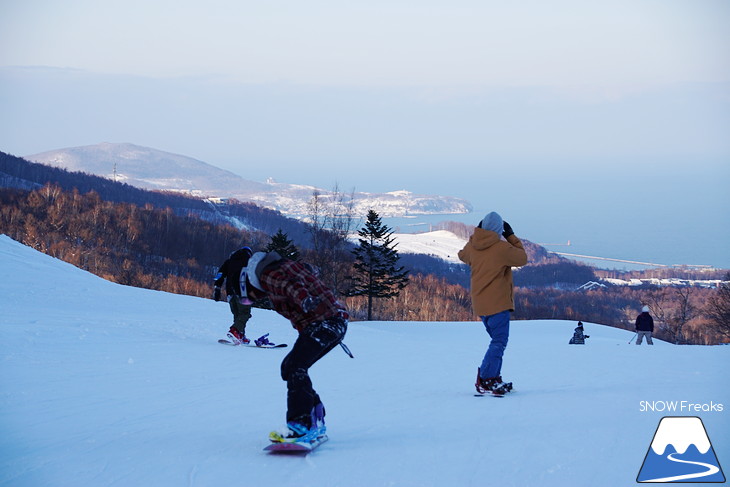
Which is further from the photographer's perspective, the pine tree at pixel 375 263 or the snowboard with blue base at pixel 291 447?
the pine tree at pixel 375 263

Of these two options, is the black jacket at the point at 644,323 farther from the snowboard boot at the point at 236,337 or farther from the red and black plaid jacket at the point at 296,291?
the red and black plaid jacket at the point at 296,291

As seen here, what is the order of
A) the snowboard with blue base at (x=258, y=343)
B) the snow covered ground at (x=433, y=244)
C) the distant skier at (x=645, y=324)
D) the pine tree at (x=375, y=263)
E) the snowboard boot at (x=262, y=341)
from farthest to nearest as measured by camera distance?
the snow covered ground at (x=433, y=244) → the pine tree at (x=375, y=263) → the distant skier at (x=645, y=324) → the snowboard boot at (x=262, y=341) → the snowboard with blue base at (x=258, y=343)

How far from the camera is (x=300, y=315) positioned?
5.43m

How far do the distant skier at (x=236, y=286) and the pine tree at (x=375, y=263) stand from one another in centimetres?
3449

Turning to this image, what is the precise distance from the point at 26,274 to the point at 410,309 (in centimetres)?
8085

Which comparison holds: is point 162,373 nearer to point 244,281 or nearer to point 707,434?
point 244,281

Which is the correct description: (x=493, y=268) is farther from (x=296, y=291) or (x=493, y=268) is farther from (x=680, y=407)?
(x=296, y=291)

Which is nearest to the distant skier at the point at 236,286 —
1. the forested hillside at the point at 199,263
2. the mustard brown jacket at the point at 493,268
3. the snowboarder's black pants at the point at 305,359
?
the snowboarder's black pants at the point at 305,359

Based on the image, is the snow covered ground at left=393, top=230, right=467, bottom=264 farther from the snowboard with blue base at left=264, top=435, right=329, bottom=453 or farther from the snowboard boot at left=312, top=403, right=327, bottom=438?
the snowboard with blue base at left=264, top=435, right=329, bottom=453

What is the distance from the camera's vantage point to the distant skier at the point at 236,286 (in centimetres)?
564

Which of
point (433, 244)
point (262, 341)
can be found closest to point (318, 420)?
point (262, 341)

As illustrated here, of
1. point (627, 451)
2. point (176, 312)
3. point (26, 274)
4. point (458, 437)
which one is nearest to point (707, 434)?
point (627, 451)

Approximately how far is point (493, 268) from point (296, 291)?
3.19 metres

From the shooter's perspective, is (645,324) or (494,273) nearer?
(494,273)
